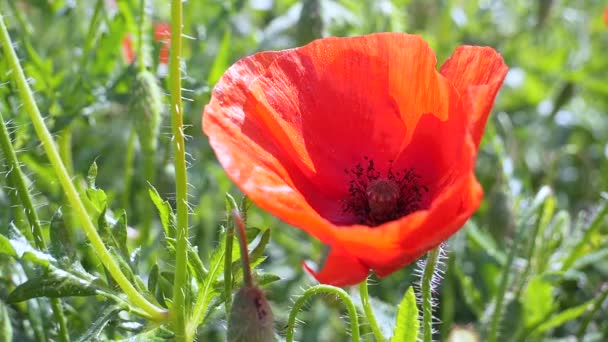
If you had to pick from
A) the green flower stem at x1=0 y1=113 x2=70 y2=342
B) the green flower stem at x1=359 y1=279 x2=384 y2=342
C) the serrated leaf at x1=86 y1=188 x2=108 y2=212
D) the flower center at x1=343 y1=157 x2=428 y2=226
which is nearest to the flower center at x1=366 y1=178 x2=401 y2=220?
the flower center at x1=343 y1=157 x2=428 y2=226

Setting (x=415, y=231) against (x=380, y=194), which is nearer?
(x=415, y=231)

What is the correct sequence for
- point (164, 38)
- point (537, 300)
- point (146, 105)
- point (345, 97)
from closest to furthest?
point (345, 97), point (146, 105), point (537, 300), point (164, 38)

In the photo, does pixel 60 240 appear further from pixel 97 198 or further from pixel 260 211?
pixel 260 211

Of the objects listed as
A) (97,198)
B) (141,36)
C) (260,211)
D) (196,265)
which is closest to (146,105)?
(141,36)

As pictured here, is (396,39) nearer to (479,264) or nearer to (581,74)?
(479,264)

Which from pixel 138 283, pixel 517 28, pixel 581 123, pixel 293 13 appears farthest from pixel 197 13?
pixel 138 283

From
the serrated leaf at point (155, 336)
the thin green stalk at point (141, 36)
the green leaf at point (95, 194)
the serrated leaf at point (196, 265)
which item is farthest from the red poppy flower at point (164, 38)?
the serrated leaf at point (155, 336)

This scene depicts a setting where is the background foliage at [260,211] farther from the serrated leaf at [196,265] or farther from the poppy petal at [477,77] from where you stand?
the poppy petal at [477,77]
